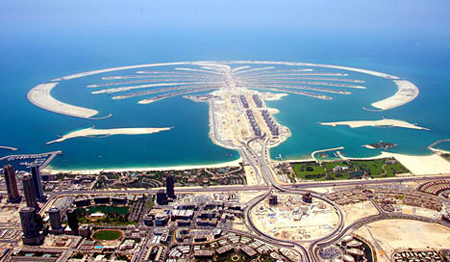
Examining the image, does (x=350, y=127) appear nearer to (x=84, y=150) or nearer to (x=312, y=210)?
(x=312, y=210)

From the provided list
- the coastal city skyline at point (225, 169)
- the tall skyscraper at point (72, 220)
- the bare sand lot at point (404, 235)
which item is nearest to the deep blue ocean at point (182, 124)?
the coastal city skyline at point (225, 169)

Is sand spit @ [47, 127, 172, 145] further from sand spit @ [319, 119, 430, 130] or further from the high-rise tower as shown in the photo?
sand spit @ [319, 119, 430, 130]

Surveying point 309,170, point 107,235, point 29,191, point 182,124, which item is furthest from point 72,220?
point 182,124

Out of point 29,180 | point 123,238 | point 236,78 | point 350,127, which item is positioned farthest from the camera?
point 236,78

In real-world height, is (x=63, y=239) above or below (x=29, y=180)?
below

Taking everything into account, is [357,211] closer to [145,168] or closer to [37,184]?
[145,168]

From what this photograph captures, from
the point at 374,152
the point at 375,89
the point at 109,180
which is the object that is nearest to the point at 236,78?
the point at 375,89

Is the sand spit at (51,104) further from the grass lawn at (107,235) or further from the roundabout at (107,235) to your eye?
the grass lawn at (107,235)

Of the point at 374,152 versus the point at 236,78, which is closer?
the point at 374,152
